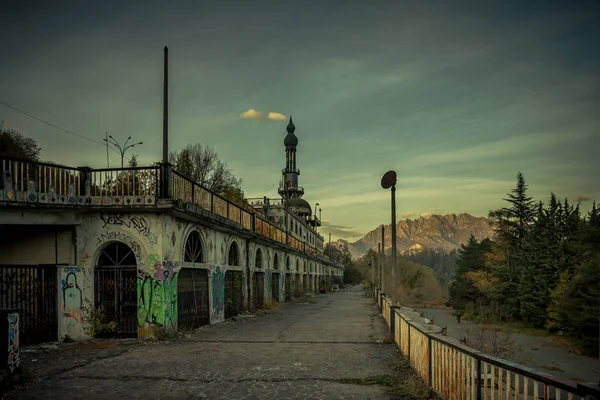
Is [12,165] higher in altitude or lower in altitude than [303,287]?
higher

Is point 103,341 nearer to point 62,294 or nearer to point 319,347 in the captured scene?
point 62,294

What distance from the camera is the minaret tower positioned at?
84.6 meters

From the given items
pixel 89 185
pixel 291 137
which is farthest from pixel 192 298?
pixel 291 137

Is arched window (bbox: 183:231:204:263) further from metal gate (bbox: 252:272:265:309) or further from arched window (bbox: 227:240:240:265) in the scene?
metal gate (bbox: 252:272:265:309)

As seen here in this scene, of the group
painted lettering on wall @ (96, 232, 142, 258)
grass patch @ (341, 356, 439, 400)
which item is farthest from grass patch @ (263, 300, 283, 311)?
grass patch @ (341, 356, 439, 400)

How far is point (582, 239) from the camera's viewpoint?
1109 inches

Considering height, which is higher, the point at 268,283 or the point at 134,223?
the point at 134,223

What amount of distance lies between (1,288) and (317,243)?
75419mm

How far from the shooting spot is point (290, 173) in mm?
85000

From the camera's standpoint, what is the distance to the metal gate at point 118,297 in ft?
44.5

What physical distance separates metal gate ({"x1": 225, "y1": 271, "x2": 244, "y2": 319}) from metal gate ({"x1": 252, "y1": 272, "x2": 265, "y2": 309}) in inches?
103

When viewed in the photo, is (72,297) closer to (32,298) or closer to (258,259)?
(32,298)

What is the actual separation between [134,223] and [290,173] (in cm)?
7173

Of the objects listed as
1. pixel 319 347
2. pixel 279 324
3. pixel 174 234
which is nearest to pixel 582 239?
pixel 279 324
